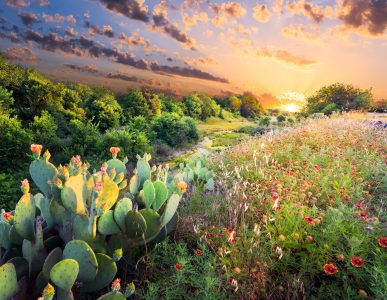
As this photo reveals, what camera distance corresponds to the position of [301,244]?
2.72 meters

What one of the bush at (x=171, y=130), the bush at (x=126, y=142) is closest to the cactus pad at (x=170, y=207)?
the bush at (x=126, y=142)

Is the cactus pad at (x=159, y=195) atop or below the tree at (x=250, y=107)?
atop

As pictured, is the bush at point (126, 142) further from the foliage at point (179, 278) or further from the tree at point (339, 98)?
the tree at point (339, 98)

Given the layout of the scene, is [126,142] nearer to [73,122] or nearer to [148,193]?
[73,122]

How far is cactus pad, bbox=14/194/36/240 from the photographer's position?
2158 mm

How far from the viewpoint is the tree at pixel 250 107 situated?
52.0 m

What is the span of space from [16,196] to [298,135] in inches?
342

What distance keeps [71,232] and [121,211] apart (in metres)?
0.43

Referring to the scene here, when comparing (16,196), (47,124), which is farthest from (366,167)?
(47,124)

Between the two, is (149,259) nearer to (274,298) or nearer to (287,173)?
(274,298)

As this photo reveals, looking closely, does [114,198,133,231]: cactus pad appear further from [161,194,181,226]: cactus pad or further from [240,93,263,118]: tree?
[240,93,263,118]: tree

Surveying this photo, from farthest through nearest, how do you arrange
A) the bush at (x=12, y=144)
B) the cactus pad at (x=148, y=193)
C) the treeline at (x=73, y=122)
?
the treeline at (x=73, y=122) → the bush at (x=12, y=144) → the cactus pad at (x=148, y=193)

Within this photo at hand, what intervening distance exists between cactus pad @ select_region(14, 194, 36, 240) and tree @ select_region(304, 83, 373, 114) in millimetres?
32134

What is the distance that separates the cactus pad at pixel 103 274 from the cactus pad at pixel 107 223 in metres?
0.26
